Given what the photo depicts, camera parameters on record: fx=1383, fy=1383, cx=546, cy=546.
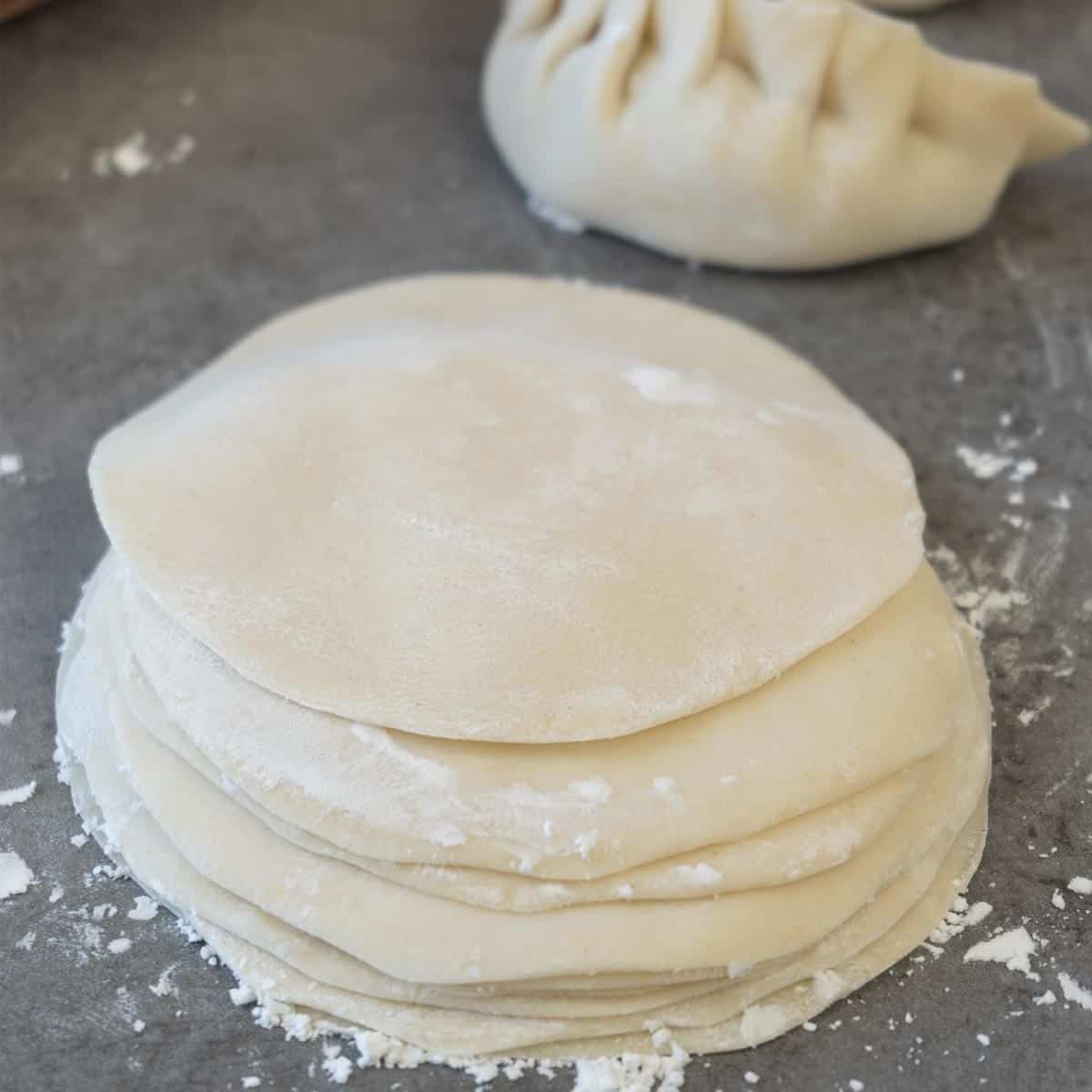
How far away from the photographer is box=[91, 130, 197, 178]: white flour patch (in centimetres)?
196

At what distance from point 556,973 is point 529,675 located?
0.76 ft

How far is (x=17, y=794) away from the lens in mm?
1284

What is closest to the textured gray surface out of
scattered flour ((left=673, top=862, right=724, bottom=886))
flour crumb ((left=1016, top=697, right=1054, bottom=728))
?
flour crumb ((left=1016, top=697, right=1054, bottom=728))

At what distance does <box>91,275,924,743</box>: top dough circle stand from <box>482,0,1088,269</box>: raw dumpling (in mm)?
412

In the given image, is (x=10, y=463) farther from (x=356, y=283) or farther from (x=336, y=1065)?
(x=336, y=1065)

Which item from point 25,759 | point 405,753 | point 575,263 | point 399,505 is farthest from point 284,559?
point 575,263

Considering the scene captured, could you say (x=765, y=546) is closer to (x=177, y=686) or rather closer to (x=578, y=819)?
(x=578, y=819)

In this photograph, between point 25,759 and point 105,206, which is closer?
point 25,759

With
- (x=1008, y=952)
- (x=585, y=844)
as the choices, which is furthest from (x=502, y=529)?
(x=1008, y=952)

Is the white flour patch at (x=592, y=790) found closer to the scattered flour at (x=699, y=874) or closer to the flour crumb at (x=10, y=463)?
the scattered flour at (x=699, y=874)

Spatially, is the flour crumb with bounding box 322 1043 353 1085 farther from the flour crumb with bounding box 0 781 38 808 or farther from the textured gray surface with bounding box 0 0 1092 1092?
the flour crumb with bounding box 0 781 38 808

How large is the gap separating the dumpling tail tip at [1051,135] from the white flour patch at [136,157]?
1.18 metres

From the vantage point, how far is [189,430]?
51.9 inches

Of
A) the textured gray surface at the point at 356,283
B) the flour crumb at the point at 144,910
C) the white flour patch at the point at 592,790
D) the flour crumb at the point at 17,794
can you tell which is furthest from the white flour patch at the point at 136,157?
the white flour patch at the point at 592,790
